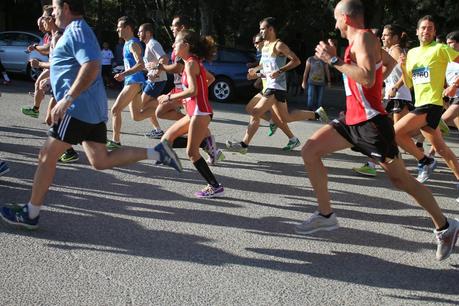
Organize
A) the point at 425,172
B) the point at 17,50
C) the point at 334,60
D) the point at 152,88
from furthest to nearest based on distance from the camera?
the point at 17,50, the point at 152,88, the point at 425,172, the point at 334,60

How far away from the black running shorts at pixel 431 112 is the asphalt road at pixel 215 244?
32.7 inches

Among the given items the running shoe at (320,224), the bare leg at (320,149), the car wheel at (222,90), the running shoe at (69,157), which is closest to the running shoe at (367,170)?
the running shoe at (320,224)

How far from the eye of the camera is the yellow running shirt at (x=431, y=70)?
5910 mm

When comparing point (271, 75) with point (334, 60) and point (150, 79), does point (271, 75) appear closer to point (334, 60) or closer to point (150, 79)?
point (150, 79)

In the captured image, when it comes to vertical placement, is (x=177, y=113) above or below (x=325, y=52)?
below

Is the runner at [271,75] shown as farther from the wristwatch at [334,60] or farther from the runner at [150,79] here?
the wristwatch at [334,60]

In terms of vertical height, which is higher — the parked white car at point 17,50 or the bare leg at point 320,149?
the bare leg at point 320,149

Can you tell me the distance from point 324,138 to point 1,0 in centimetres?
2550

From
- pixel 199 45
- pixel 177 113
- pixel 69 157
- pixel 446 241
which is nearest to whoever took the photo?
pixel 446 241

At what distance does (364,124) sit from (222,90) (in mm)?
11482

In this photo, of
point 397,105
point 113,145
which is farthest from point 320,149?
point 113,145

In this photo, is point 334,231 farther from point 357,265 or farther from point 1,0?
point 1,0

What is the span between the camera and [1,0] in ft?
86.5

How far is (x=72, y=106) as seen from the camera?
429 centimetres
